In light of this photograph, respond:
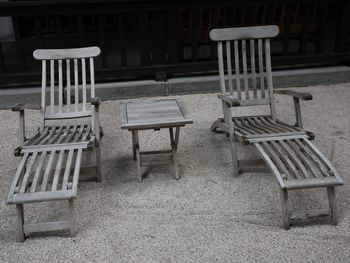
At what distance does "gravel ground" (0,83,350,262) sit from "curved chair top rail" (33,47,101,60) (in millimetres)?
900

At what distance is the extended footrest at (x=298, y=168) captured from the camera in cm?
253

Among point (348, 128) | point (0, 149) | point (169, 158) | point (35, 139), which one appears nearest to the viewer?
point (35, 139)

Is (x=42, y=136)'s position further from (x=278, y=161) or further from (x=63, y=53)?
(x=278, y=161)

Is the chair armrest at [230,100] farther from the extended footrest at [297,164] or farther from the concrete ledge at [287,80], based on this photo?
the concrete ledge at [287,80]

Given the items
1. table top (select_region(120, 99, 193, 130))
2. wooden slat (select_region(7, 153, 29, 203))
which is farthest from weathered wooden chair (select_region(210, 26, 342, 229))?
wooden slat (select_region(7, 153, 29, 203))

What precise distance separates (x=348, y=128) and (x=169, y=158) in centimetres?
A: 198

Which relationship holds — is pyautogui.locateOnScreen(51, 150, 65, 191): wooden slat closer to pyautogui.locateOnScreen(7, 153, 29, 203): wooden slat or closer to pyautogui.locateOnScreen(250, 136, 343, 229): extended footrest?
pyautogui.locateOnScreen(7, 153, 29, 203): wooden slat

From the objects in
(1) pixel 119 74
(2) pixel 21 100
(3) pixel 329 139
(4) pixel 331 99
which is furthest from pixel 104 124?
(4) pixel 331 99

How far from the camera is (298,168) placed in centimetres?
268

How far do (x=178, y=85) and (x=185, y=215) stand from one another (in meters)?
2.61

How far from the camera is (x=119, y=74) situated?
4992 mm

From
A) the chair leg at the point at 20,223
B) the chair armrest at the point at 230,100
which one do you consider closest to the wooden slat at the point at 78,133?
the chair leg at the point at 20,223

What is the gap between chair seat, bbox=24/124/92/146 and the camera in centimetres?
308

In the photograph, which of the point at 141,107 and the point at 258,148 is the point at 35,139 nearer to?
the point at 141,107
